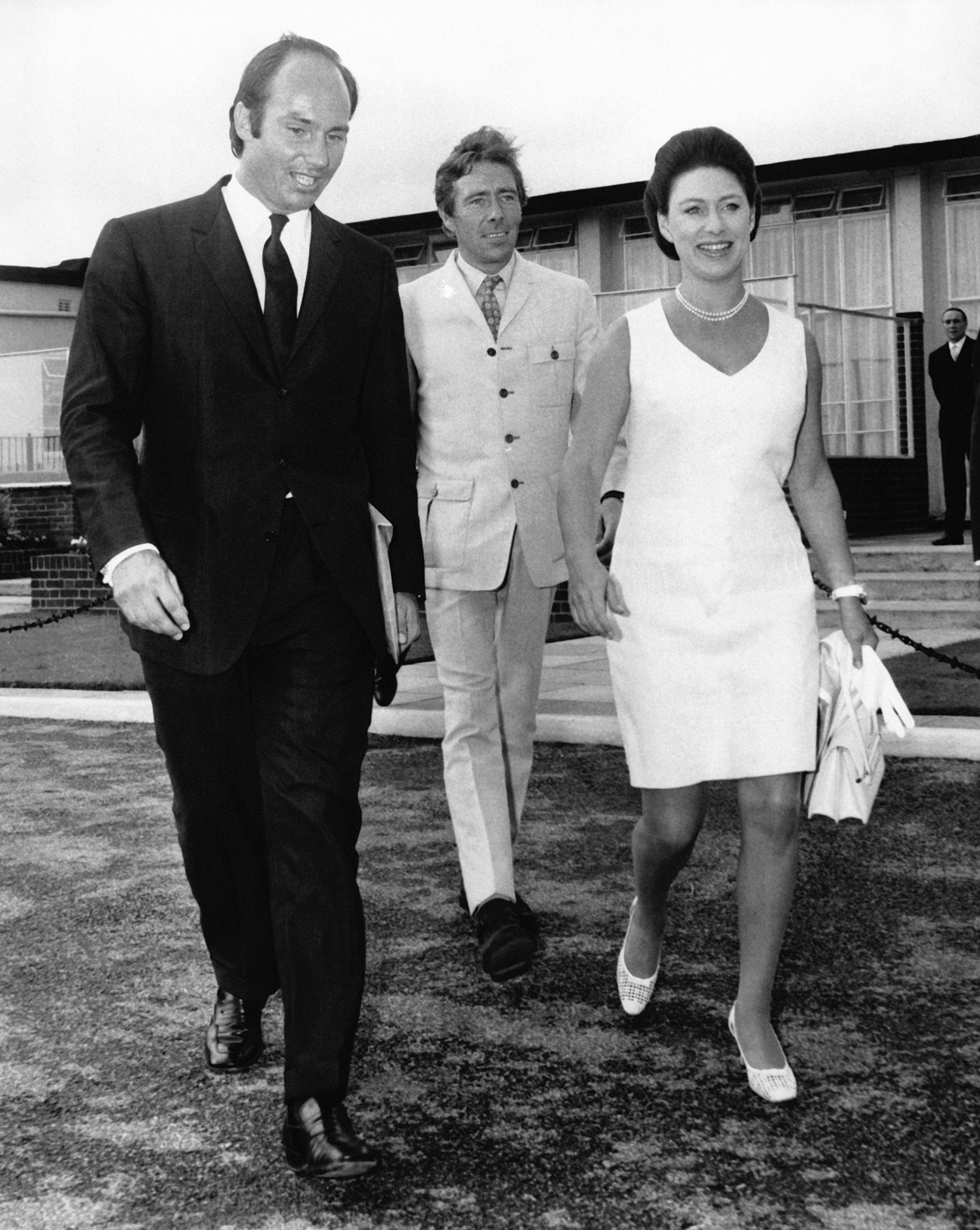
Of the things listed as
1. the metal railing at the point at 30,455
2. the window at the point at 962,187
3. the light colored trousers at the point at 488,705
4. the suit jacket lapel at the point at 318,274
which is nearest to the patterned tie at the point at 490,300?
the light colored trousers at the point at 488,705

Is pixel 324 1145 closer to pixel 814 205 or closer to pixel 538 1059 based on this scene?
pixel 538 1059

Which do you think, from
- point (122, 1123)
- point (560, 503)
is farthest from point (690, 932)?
point (122, 1123)

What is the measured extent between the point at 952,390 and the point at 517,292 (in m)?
12.3

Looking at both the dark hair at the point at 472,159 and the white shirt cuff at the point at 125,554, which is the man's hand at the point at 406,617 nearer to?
the white shirt cuff at the point at 125,554

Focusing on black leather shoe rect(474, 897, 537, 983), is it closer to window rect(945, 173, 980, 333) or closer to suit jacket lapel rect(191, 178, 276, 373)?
suit jacket lapel rect(191, 178, 276, 373)

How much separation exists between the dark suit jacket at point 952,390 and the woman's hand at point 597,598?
13021mm

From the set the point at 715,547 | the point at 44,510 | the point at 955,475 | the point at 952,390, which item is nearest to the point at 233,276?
the point at 715,547

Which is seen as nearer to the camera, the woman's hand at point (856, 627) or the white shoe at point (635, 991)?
the woman's hand at point (856, 627)

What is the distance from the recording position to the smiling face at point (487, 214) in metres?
4.81

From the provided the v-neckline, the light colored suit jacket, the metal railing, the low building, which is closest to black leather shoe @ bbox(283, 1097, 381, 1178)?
the v-neckline

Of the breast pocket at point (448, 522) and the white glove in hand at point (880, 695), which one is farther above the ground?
the breast pocket at point (448, 522)

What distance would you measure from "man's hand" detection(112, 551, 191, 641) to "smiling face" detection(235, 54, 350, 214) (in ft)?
2.67

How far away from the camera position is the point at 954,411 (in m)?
16.1

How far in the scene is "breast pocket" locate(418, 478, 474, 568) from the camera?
4.82 meters
